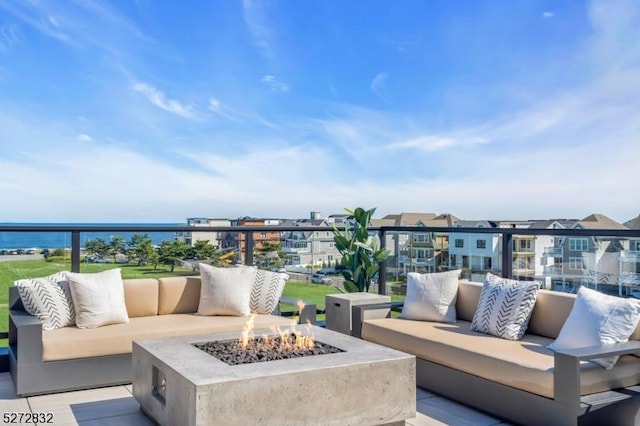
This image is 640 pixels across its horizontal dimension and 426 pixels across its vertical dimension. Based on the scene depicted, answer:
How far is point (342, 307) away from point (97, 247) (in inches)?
88.0

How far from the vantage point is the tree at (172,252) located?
200 inches

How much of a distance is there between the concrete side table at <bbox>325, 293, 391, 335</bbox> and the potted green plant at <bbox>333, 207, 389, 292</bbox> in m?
1.06

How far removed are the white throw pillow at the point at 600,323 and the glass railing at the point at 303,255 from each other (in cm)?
125

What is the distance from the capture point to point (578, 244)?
465 cm

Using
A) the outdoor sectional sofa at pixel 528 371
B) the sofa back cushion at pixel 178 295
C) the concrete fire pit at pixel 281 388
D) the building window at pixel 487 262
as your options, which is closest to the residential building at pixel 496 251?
the building window at pixel 487 262

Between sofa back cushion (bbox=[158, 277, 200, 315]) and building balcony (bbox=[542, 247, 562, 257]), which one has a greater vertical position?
building balcony (bbox=[542, 247, 562, 257])

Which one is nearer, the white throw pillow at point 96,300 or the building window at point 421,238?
the white throw pillow at point 96,300

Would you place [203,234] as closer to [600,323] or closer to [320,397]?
[320,397]

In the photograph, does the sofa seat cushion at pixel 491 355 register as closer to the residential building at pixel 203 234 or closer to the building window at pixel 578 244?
the building window at pixel 578 244

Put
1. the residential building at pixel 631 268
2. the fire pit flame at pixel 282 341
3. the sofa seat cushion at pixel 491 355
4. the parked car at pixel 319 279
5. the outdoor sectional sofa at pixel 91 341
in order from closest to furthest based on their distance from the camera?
1. the sofa seat cushion at pixel 491 355
2. the fire pit flame at pixel 282 341
3. the outdoor sectional sofa at pixel 91 341
4. the residential building at pixel 631 268
5. the parked car at pixel 319 279

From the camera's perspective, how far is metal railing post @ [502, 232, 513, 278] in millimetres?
4992

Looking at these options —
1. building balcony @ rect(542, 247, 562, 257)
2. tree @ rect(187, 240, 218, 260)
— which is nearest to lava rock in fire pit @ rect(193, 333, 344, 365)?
tree @ rect(187, 240, 218, 260)

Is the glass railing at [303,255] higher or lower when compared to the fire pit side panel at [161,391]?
higher

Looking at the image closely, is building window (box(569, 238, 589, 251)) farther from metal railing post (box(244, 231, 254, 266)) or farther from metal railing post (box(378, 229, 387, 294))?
metal railing post (box(244, 231, 254, 266))
